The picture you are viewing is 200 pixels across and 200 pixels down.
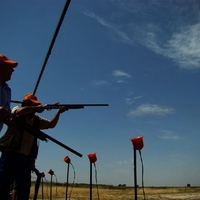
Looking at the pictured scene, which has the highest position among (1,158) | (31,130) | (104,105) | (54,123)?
(104,105)

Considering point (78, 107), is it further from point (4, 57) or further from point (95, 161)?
point (95, 161)

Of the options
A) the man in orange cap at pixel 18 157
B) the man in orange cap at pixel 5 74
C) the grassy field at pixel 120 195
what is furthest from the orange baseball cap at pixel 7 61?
the grassy field at pixel 120 195

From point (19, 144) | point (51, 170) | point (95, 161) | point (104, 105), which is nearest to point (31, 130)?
point (19, 144)

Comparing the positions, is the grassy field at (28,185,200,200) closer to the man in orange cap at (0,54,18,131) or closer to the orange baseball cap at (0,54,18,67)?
the man in orange cap at (0,54,18,131)

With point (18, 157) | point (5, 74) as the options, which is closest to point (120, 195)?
point (18, 157)

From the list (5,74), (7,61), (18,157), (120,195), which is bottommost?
(120,195)

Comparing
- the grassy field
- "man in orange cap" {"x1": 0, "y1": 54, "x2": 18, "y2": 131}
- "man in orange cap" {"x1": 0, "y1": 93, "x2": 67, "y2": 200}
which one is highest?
"man in orange cap" {"x1": 0, "y1": 54, "x2": 18, "y2": 131}

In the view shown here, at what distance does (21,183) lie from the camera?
12.2 feet

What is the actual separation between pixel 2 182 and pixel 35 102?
1090 mm

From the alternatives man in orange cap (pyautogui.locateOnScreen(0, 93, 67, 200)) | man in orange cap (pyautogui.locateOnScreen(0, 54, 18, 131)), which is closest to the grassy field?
man in orange cap (pyautogui.locateOnScreen(0, 93, 67, 200))

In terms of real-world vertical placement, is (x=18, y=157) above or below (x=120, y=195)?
above

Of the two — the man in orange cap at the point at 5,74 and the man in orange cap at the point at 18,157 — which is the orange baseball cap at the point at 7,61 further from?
the man in orange cap at the point at 18,157

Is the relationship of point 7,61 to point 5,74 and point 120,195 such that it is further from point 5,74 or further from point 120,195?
point 120,195

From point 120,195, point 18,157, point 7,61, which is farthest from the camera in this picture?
point 120,195
